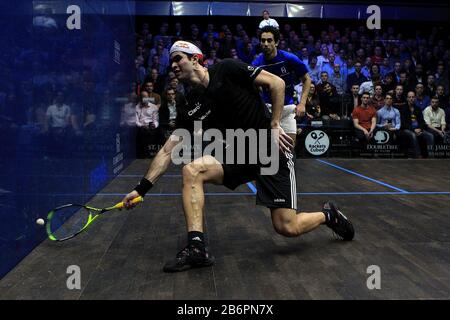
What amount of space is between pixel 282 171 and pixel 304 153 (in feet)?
22.1

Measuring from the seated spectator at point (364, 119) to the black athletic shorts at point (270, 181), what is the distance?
6864 mm

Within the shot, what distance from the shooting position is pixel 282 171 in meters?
3.08

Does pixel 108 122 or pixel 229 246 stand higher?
pixel 108 122

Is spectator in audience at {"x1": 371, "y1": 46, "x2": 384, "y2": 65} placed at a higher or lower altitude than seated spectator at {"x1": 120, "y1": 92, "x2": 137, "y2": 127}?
higher

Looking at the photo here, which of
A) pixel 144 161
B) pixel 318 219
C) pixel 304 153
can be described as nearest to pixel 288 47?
pixel 304 153

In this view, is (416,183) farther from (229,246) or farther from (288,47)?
(288,47)

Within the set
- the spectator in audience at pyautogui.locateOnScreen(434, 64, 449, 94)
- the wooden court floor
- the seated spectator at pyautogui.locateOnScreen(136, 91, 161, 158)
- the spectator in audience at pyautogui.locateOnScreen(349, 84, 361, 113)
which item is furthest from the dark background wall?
the spectator in audience at pyautogui.locateOnScreen(434, 64, 449, 94)

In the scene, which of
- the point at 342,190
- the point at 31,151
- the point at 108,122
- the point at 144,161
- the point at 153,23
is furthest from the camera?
the point at 153,23

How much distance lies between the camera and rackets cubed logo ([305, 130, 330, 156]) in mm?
9703

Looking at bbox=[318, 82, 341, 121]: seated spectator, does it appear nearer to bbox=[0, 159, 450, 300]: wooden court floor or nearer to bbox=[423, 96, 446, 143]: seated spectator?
bbox=[423, 96, 446, 143]: seated spectator

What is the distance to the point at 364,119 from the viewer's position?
966 cm

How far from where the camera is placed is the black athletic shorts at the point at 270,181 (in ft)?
10.00

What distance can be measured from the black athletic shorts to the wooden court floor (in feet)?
1.11

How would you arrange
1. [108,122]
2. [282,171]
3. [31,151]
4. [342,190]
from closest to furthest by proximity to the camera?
[282,171]
[31,151]
[342,190]
[108,122]
